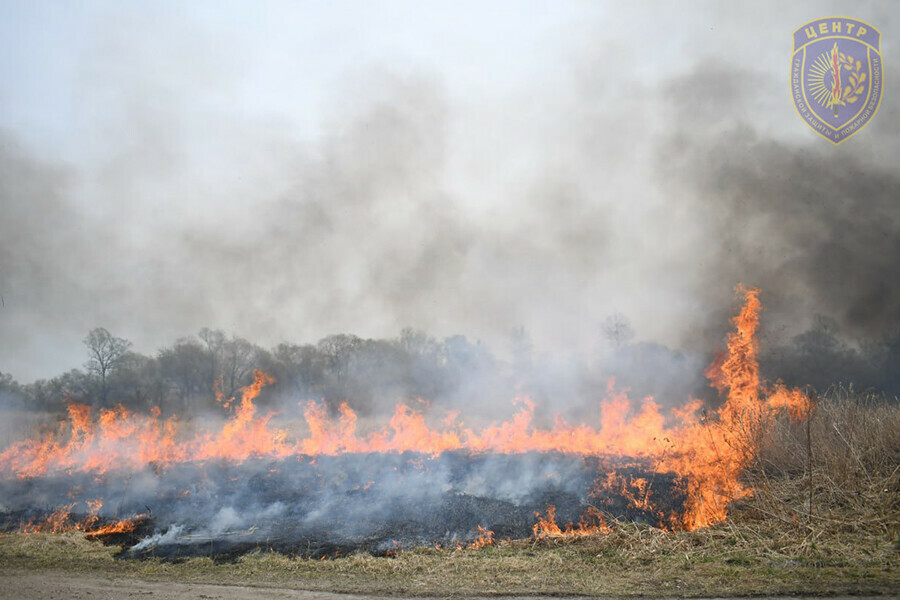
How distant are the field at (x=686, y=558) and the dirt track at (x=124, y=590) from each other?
0.25 m

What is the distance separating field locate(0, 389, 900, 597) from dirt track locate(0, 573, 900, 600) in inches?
9.8

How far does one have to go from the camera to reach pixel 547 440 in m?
20.4

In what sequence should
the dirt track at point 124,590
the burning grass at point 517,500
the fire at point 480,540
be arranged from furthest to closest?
the fire at point 480,540, the burning grass at point 517,500, the dirt track at point 124,590

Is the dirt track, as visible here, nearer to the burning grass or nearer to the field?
the field

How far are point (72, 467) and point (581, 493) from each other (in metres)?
20.1

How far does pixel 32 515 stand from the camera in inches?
651

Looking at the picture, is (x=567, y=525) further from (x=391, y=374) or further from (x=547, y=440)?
(x=391, y=374)

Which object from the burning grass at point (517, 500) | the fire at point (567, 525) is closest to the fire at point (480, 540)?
the burning grass at point (517, 500)

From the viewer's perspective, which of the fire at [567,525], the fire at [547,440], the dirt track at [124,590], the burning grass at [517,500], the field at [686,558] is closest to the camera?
the field at [686,558]

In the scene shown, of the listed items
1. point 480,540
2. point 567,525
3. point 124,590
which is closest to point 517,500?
point 567,525

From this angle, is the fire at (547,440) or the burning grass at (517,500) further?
the fire at (547,440)

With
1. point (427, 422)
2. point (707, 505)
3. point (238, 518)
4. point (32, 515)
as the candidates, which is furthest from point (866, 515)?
point (32, 515)

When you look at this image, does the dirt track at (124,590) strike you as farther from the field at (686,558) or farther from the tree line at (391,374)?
the tree line at (391,374)

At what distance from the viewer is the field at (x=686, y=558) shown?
845 centimetres
